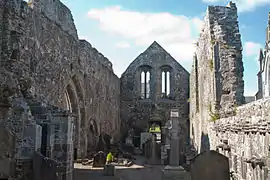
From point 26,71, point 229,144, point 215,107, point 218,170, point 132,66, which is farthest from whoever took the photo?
point 132,66

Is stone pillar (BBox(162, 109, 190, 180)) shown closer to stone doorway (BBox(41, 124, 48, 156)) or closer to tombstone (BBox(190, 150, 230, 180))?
tombstone (BBox(190, 150, 230, 180))

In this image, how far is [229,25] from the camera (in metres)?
11.8

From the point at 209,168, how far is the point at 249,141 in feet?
3.97

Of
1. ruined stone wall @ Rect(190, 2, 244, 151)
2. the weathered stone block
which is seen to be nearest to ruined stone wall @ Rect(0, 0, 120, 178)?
the weathered stone block

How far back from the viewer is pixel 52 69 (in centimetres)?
1205

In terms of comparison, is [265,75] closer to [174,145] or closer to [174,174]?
[174,145]

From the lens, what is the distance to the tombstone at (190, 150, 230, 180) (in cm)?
732

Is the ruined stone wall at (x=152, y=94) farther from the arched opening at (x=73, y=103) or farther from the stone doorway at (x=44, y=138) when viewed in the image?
the stone doorway at (x=44, y=138)

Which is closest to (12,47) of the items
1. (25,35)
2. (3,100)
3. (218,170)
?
(25,35)

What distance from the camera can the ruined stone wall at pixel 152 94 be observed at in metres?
24.5

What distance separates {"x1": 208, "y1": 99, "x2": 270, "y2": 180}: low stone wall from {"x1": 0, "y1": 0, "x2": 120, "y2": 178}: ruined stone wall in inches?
186

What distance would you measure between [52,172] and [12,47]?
4.20 metres

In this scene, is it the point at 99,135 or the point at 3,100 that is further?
the point at 99,135

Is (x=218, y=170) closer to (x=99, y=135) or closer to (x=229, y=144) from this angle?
(x=229, y=144)
